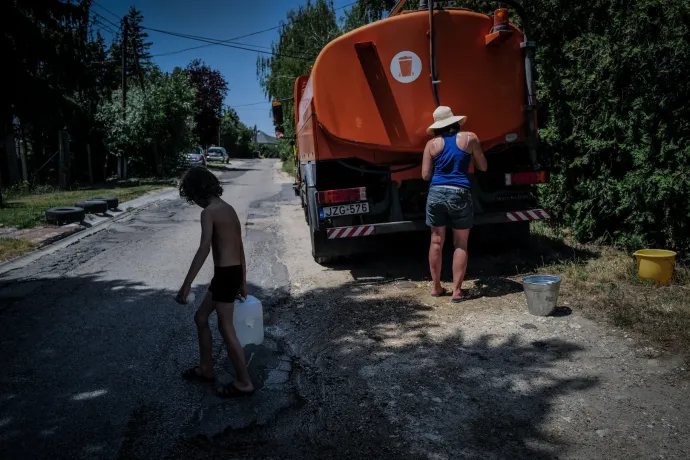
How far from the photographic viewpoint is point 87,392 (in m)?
3.54

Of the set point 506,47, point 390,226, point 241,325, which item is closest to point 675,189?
point 506,47

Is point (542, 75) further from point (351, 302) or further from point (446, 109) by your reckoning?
point (351, 302)

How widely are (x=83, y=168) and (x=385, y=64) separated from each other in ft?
80.5

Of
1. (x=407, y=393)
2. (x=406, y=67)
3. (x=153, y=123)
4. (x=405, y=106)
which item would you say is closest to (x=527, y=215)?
(x=405, y=106)

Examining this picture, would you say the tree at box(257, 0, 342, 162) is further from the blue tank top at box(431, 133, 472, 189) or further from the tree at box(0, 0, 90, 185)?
the blue tank top at box(431, 133, 472, 189)

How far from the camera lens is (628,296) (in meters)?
5.04

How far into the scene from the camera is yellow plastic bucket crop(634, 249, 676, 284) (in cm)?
521

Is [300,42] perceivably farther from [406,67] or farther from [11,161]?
[406,67]

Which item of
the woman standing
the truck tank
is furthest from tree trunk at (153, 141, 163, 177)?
the woman standing

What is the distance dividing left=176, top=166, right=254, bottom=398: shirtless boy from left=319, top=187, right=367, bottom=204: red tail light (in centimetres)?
268

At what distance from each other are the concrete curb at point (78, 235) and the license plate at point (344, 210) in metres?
4.49

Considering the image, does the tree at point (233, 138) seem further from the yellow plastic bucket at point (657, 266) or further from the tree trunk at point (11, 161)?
the yellow plastic bucket at point (657, 266)

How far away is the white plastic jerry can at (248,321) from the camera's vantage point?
403 centimetres

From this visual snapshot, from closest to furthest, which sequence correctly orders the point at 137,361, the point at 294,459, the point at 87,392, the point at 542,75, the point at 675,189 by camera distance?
the point at 294,459, the point at 87,392, the point at 137,361, the point at 675,189, the point at 542,75
